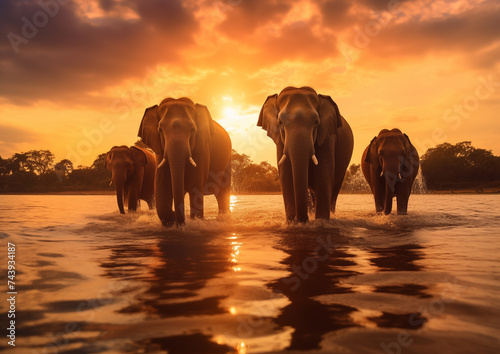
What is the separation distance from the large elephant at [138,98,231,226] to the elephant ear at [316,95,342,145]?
2.94 metres

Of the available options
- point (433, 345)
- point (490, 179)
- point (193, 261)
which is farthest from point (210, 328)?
point (490, 179)

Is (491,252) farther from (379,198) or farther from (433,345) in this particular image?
(379,198)

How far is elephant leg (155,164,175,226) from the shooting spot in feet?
35.7

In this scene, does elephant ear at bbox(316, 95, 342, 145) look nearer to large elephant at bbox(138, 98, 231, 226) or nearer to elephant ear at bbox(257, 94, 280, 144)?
elephant ear at bbox(257, 94, 280, 144)

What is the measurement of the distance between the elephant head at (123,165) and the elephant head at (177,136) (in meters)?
5.32

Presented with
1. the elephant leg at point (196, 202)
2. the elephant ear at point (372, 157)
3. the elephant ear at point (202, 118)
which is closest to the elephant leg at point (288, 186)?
the elephant leg at point (196, 202)

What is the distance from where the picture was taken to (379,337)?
9.89 ft

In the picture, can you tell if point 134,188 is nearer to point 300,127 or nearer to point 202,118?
point 202,118

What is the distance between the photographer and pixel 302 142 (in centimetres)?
997

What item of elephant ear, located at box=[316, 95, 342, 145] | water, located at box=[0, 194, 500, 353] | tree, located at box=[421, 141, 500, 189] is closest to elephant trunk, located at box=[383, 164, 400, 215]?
elephant ear, located at box=[316, 95, 342, 145]

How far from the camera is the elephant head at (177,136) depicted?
1038 centimetres

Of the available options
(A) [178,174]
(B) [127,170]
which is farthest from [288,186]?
(B) [127,170]

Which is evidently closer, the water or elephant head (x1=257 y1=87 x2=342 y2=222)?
the water

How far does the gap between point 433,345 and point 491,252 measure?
491 centimetres
